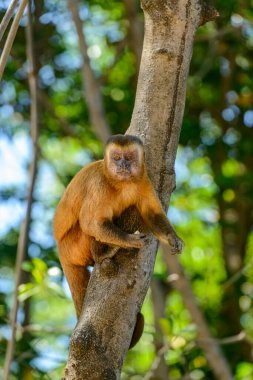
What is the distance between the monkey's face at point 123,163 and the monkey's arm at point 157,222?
119mm

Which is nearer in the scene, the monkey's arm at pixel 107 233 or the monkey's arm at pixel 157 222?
the monkey's arm at pixel 107 233

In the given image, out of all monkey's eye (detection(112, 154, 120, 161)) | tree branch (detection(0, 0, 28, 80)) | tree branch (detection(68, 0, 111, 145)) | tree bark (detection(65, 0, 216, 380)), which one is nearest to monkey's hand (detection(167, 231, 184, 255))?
tree bark (detection(65, 0, 216, 380))

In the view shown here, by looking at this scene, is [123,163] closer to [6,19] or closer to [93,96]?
[6,19]

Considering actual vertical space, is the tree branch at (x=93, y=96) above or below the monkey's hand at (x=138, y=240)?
above

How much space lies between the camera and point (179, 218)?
31.7 ft

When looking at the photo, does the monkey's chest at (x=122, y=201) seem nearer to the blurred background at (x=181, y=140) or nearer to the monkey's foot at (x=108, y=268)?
the monkey's foot at (x=108, y=268)

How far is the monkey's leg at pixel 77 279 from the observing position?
408 centimetres

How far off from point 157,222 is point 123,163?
1.07 ft

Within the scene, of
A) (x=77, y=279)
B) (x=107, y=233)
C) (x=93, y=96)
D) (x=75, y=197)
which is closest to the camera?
(x=107, y=233)

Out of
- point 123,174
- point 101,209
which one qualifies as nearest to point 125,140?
point 123,174

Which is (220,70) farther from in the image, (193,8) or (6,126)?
(193,8)

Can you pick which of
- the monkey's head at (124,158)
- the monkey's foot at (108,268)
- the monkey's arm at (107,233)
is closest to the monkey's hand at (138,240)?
the monkey's arm at (107,233)

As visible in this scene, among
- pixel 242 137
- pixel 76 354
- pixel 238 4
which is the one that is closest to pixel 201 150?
pixel 242 137

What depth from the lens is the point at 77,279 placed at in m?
4.14
